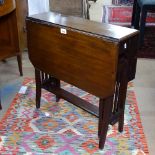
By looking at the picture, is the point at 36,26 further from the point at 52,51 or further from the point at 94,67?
the point at 94,67

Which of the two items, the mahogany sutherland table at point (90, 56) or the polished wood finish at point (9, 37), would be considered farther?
the polished wood finish at point (9, 37)

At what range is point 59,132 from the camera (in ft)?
6.13

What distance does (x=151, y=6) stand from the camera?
9.95 feet

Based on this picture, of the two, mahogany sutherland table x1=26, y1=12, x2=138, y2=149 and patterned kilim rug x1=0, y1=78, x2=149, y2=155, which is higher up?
mahogany sutherland table x1=26, y1=12, x2=138, y2=149

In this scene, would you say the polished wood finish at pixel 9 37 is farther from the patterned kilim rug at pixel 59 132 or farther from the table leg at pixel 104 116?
the table leg at pixel 104 116

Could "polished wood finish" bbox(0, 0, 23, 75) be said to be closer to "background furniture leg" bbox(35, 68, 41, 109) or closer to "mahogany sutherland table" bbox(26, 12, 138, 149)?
"background furniture leg" bbox(35, 68, 41, 109)

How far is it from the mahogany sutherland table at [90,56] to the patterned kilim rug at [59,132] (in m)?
0.11

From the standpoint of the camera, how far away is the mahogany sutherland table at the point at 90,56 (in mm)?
1451

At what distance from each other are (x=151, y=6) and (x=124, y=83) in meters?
1.72

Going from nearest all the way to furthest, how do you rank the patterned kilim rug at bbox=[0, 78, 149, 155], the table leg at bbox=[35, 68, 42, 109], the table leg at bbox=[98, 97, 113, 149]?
the table leg at bbox=[98, 97, 113, 149] < the patterned kilim rug at bbox=[0, 78, 149, 155] < the table leg at bbox=[35, 68, 42, 109]

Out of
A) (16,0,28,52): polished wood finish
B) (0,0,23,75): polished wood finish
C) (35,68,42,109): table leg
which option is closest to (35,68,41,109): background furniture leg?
(35,68,42,109): table leg

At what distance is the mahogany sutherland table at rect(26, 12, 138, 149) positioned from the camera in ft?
4.76

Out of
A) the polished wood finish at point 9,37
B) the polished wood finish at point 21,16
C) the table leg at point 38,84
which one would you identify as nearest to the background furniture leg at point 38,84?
the table leg at point 38,84

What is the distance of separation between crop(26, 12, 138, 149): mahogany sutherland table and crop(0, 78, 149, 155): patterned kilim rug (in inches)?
4.2
